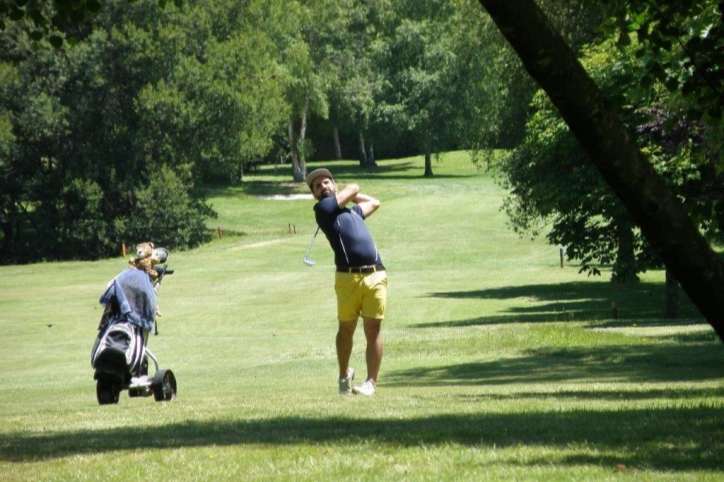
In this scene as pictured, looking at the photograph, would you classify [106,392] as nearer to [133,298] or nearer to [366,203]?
[133,298]

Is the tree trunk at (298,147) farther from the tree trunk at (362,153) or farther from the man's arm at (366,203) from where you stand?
the man's arm at (366,203)

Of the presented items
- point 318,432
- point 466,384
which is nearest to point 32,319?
point 466,384

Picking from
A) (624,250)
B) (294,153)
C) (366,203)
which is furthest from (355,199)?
(294,153)

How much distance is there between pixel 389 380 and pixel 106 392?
487 cm

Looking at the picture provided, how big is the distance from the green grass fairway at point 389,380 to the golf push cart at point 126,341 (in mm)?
450

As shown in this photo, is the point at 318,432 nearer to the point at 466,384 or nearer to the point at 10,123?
the point at 466,384

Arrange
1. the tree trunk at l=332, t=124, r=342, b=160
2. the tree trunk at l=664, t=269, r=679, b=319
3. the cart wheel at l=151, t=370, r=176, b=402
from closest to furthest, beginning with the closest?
the cart wheel at l=151, t=370, r=176, b=402
the tree trunk at l=664, t=269, r=679, b=319
the tree trunk at l=332, t=124, r=342, b=160

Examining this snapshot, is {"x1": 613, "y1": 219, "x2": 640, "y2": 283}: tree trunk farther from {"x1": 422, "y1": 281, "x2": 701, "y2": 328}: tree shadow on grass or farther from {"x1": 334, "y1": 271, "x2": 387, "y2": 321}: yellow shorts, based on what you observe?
{"x1": 334, "y1": 271, "x2": 387, "y2": 321}: yellow shorts

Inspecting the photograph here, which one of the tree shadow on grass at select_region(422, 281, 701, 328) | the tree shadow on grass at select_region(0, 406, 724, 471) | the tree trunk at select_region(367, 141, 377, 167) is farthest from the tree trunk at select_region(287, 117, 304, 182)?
the tree shadow on grass at select_region(0, 406, 724, 471)

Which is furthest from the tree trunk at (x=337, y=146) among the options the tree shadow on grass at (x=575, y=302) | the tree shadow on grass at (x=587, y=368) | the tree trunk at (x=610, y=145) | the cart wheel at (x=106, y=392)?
the tree trunk at (x=610, y=145)

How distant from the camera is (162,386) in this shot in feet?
46.0

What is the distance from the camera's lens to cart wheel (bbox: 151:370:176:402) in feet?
45.9

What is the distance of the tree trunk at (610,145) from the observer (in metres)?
6.56

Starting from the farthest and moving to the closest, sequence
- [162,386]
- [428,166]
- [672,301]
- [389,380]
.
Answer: [428,166] < [672,301] < [389,380] < [162,386]
